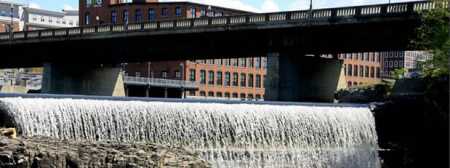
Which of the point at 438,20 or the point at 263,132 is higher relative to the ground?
the point at 438,20

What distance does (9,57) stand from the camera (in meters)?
93.5

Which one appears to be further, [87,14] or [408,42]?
[87,14]

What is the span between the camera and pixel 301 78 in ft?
236

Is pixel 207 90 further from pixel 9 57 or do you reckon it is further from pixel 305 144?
pixel 305 144

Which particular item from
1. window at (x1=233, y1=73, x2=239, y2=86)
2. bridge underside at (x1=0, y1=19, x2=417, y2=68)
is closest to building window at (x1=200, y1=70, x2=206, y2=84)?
window at (x1=233, y1=73, x2=239, y2=86)

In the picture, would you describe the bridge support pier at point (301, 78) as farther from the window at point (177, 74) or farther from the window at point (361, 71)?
the window at point (361, 71)

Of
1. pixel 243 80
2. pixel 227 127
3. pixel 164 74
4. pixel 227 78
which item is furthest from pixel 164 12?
pixel 227 127

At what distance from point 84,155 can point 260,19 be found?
1796 inches

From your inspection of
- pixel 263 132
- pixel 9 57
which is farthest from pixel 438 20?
pixel 9 57

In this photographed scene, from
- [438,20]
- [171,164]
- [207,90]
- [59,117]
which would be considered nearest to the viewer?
[171,164]

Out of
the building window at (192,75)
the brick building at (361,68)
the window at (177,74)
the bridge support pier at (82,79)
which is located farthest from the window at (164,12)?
the bridge support pier at (82,79)

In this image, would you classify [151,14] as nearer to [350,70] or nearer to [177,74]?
[177,74]

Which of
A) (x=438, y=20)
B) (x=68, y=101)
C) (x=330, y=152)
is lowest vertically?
(x=330, y=152)

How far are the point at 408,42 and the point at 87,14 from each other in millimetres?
87268
